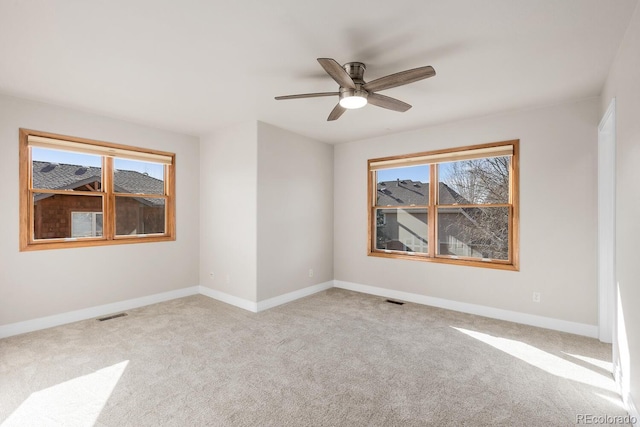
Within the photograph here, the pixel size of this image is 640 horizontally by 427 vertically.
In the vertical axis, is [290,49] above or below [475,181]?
above

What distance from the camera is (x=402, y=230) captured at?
15.9 ft

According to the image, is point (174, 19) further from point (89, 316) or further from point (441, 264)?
point (441, 264)

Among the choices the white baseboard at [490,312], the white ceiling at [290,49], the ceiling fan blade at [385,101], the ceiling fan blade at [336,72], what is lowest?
the white baseboard at [490,312]

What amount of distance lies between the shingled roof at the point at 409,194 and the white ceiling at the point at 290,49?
1.23m

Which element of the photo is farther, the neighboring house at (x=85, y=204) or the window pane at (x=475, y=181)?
the window pane at (x=475, y=181)

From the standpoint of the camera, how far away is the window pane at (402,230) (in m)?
4.63

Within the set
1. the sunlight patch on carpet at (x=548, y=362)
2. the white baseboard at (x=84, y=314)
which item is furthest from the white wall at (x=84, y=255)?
the sunlight patch on carpet at (x=548, y=362)

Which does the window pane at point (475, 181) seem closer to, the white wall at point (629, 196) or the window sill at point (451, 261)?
the window sill at point (451, 261)

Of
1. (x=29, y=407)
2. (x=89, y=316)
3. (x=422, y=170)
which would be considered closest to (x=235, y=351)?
(x=29, y=407)

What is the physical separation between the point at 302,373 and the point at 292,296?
2.08 metres

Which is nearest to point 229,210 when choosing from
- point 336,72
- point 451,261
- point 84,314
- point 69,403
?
point 84,314

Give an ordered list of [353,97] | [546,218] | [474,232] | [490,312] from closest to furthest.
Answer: [353,97], [546,218], [490,312], [474,232]

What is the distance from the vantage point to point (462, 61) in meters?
2.50

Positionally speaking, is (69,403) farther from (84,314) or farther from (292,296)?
(292,296)
